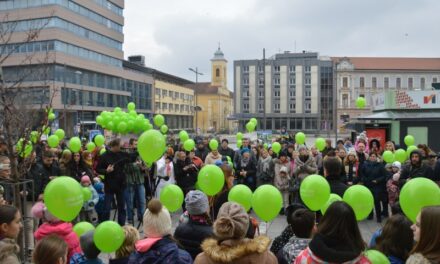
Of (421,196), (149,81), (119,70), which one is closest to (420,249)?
(421,196)

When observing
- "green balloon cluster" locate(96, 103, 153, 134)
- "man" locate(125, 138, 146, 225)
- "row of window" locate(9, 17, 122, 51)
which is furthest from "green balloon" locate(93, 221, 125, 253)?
"row of window" locate(9, 17, 122, 51)

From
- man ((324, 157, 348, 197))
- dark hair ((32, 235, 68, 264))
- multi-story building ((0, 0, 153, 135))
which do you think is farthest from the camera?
multi-story building ((0, 0, 153, 135))

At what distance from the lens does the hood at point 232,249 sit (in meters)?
2.80

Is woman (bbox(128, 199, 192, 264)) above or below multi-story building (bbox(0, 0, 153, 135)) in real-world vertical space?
below

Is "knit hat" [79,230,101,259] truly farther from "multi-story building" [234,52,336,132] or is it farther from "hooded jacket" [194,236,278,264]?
"multi-story building" [234,52,336,132]

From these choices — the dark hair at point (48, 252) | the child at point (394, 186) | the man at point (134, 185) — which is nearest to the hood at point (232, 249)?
the dark hair at point (48, 252)

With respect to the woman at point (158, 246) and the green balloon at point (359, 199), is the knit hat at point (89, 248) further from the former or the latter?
the green balloon at point (359, 199)

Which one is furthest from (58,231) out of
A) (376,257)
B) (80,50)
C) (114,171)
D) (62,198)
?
(80,50)

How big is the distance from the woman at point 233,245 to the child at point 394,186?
679 centimetres

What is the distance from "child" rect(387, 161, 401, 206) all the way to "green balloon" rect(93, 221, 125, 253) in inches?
265

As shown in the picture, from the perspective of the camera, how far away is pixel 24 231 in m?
6.14

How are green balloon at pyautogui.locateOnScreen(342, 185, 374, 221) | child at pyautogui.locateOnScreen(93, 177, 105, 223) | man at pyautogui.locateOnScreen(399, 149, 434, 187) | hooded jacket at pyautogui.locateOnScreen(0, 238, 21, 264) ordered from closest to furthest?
1. hooded jacket at pyautogui.locateOnScreen(0, 238, 21, 264)
2. green balloon at pyautogui.locateOnScreen(342, 185, 374, 221)
3. man at pyautogui.locateOnScreen(399, 149, 434, 187)
4. child at pyautogui.locateOnScreen(93, 177, 105, 223)

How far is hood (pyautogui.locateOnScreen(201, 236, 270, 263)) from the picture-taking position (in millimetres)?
2799

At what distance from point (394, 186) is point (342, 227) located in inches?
274
